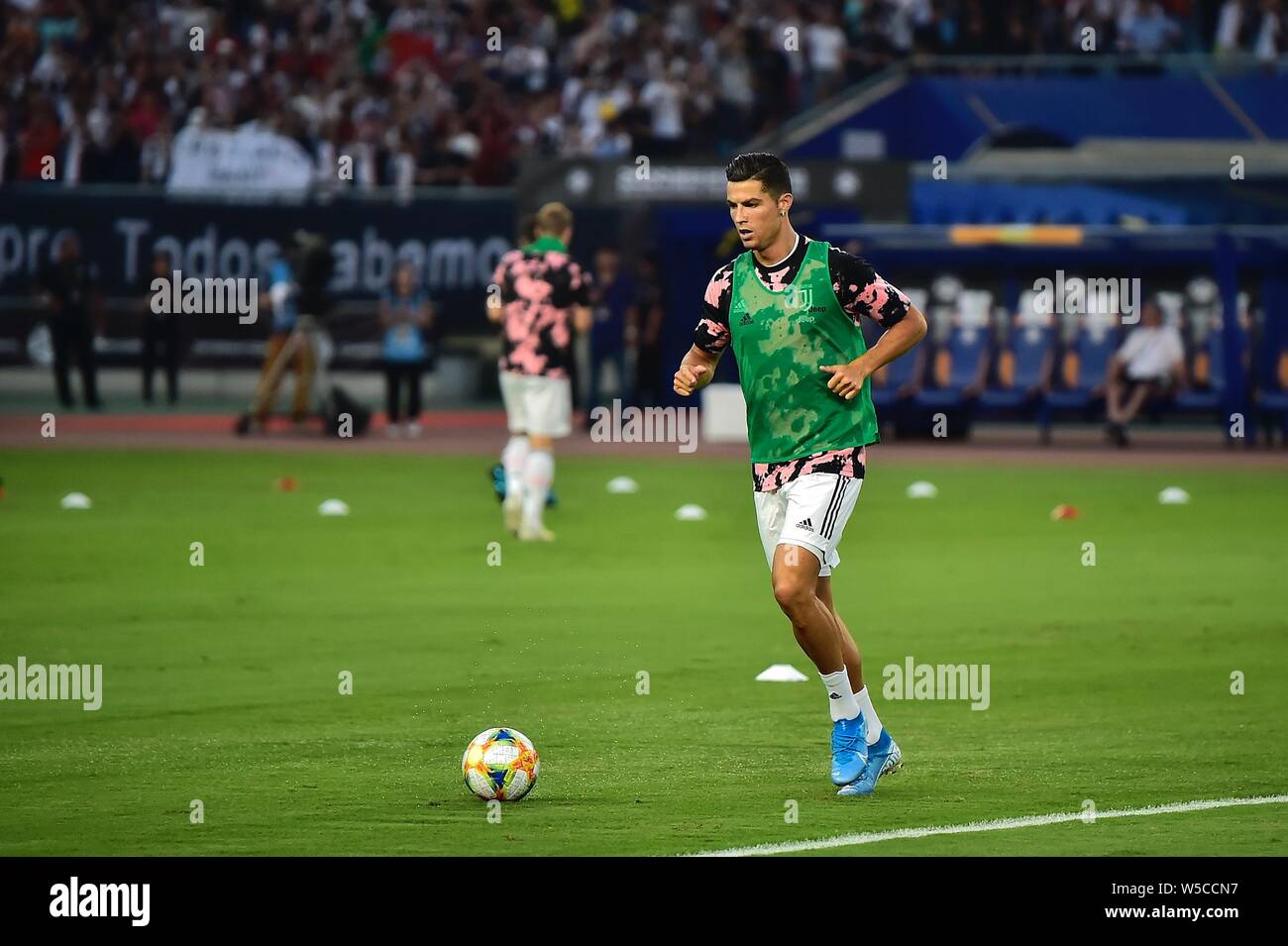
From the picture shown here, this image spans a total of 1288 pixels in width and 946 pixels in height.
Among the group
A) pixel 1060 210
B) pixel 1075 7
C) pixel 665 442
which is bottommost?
pixel 665 442

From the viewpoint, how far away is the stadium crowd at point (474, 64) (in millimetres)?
35625

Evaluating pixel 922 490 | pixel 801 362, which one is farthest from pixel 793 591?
pixel 922 490

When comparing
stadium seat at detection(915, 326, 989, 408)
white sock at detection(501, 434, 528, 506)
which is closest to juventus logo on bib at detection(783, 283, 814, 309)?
white sock at detection(501, 434, 528, 506)

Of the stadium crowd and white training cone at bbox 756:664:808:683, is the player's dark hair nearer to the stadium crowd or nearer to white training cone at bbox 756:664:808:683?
white training cone at bbox 756:664:808:683

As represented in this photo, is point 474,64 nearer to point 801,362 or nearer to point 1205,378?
point 1205,378

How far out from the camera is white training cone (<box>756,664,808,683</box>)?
39.8 feet

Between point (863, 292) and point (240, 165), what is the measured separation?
2600 centimetres

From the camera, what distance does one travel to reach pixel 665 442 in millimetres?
30312

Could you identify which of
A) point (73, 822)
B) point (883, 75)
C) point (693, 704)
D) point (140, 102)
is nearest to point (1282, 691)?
point (693, 704)

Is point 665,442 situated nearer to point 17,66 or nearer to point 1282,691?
point 17,66

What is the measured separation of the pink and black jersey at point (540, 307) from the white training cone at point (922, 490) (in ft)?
16.8

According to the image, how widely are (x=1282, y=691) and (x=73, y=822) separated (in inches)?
Result: 232

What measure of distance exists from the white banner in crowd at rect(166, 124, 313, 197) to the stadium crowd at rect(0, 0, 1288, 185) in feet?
2.58

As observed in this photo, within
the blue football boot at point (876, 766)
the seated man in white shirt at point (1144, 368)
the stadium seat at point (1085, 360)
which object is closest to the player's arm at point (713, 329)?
the blue football boot at point (876, 766)
